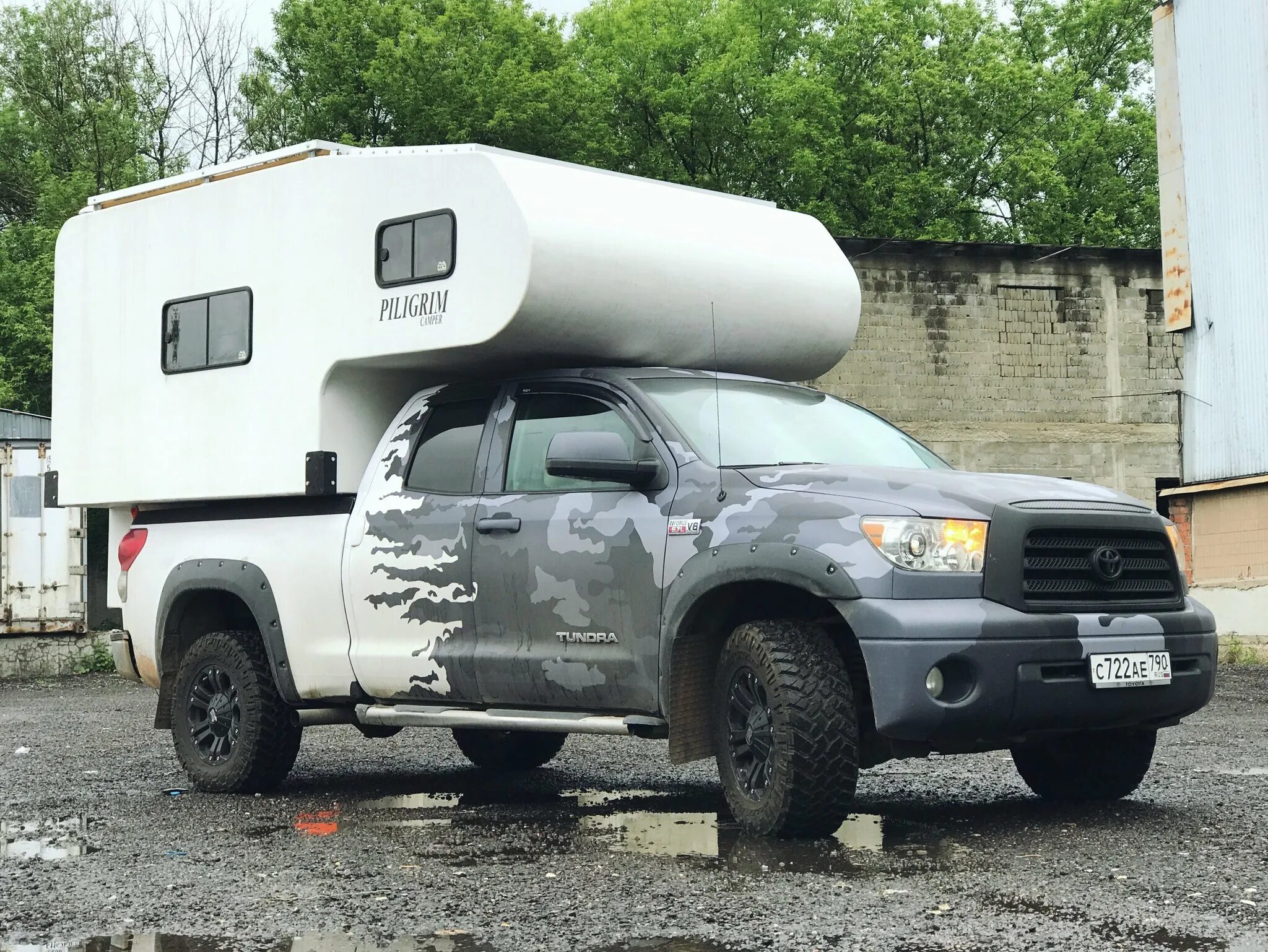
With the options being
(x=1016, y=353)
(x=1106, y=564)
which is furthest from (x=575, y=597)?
(x=1016, y=353)

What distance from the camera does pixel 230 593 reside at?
876 cm

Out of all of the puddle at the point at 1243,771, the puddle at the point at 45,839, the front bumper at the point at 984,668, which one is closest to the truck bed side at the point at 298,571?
the puddle at the point at 45,839

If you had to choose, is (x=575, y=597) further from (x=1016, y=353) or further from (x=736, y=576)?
(x=1016, y=353)

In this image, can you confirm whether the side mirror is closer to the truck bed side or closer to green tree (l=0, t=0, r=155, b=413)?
the truck bed side

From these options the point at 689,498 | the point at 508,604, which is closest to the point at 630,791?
the point at 508,604

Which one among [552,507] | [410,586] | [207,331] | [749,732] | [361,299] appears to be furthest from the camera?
[207,331]

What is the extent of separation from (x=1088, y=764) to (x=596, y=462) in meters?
2.53

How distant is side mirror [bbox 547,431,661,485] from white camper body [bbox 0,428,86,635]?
12898mm

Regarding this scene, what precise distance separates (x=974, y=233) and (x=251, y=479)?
37824mm

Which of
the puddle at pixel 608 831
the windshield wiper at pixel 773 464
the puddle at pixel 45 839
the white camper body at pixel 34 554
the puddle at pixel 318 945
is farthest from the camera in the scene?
the white camper body at pixel 34 554

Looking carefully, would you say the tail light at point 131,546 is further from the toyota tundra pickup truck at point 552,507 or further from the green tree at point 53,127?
the green tree at point 53,127

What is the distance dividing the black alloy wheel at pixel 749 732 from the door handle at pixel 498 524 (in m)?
1.34

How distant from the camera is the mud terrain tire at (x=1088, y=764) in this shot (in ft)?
22.9

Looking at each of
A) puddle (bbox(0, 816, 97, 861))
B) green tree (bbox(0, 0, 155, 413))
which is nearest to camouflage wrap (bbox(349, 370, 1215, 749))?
puddle (bbox(0, 816, 97, 861))
